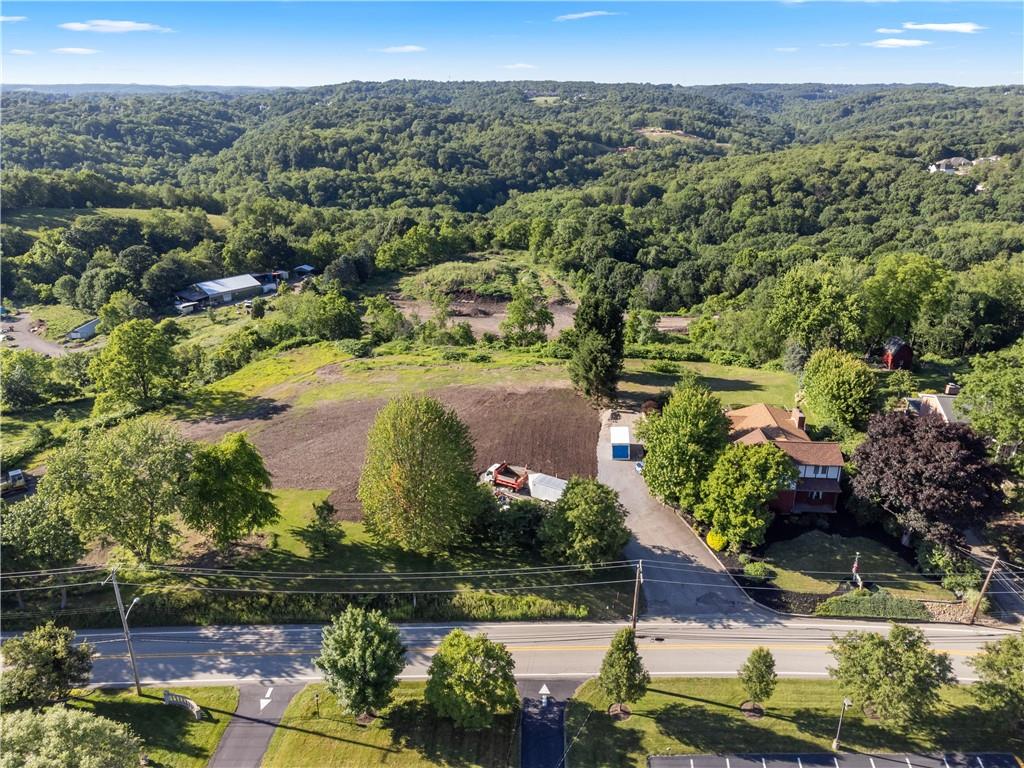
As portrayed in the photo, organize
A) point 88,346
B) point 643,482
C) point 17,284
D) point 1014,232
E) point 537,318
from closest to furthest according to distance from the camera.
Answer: point 643,482 → point 537,318 → point 88,346 → point 17,284 → point 1014,232

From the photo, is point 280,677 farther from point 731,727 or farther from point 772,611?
point 772,611

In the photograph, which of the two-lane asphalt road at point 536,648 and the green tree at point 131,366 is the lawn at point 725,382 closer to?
the two-lane asphalt road at point 536,648

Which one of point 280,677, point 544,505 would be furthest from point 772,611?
point 280,677

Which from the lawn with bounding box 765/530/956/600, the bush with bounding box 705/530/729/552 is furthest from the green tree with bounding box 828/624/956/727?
the bush with bounding box 705/530/729/552

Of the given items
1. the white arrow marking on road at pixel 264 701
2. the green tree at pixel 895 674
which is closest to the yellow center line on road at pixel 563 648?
the white arrow marking on road at pixel 264 701

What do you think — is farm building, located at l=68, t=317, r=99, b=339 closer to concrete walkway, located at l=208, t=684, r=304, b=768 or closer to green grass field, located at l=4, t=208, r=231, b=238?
green grass field, located at l=4, t=208, r=231, b=238

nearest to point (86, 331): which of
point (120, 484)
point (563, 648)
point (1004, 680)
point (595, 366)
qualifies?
point (120, 484)
